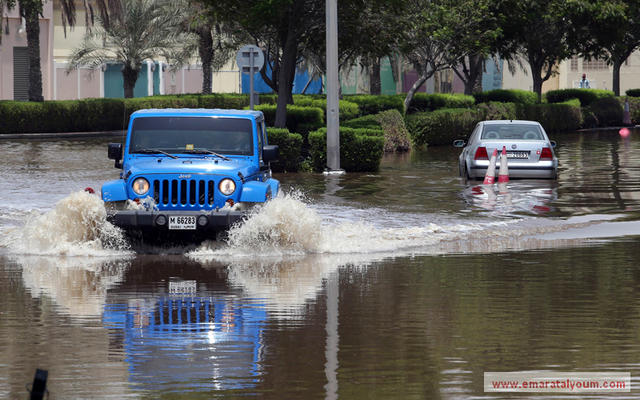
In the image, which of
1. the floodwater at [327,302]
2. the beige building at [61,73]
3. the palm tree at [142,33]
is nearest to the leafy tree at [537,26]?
the palm tree at [142,33]

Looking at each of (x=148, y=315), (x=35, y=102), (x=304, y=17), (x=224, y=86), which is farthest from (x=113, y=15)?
(x=148, y=315)

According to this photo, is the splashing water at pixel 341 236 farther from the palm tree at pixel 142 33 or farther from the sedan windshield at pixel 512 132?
the palm tree at pixel 142 33

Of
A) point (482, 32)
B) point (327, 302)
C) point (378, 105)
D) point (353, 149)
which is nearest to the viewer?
point (327, 302)

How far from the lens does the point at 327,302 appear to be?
8422mm

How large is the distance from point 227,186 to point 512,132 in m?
10.3

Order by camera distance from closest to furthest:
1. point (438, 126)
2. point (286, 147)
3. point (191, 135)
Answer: point (191, 135)
point (286, 147)
point (438, 126)

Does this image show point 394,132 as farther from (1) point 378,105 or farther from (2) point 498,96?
(2) point 498,96

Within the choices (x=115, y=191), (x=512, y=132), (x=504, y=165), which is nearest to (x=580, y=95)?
(x=512, y=132)

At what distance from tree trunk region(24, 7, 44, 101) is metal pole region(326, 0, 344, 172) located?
21658mm

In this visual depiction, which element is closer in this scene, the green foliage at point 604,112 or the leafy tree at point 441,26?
the leafy tree at point 441,26

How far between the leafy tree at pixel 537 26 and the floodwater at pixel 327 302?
24991 mm

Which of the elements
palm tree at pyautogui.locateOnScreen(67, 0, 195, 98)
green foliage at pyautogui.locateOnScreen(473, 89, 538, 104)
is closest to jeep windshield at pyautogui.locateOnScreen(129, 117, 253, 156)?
green foliage at pyautogui.locateOnScreen(473, 89, 538, 104)

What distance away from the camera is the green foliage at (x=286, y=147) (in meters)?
22.8

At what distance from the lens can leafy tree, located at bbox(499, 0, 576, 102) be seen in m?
39.7
